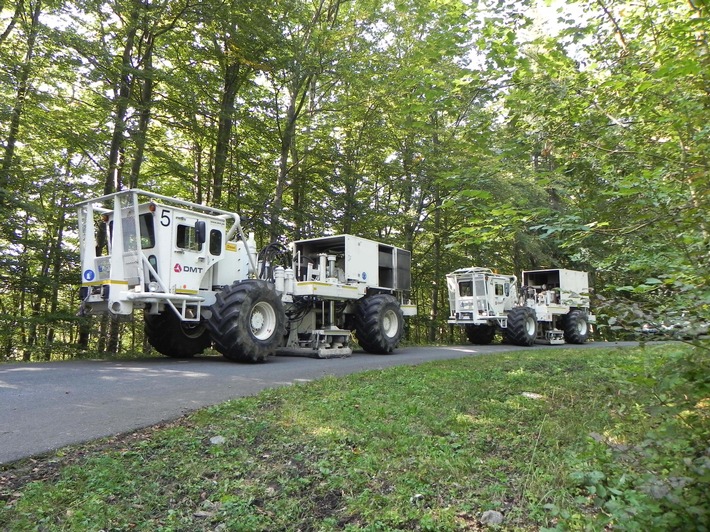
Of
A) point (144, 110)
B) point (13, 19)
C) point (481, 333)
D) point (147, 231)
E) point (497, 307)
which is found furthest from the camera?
point (481, 333)

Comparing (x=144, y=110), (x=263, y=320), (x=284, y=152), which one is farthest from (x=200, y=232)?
(x=284, y=152)

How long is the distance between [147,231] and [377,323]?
5571 mm

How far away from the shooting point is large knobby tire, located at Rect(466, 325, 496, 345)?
58.6 ft

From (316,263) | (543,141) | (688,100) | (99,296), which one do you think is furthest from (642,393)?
(316,263)

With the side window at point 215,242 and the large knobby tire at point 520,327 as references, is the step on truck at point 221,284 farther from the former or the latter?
the large knobby tire at point 520,327

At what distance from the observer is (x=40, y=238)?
12141mm

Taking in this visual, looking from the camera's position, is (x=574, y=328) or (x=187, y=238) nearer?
(x=187, y=238)

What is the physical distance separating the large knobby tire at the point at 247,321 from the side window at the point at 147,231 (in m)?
1.51

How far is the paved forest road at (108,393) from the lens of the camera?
405 cm

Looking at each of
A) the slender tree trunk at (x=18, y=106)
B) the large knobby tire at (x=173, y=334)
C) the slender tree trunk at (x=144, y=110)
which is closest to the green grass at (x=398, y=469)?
the large knobby tire at (x=173, y=334)

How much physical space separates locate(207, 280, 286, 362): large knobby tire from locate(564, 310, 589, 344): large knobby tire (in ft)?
48.2

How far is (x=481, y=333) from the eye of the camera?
1792 cm

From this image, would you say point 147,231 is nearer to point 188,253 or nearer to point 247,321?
point 188,253

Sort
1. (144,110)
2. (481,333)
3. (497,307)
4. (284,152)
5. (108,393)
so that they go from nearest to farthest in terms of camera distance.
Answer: (108,393) → (144,110) → (284,152) → (497,307) → (481,333)
